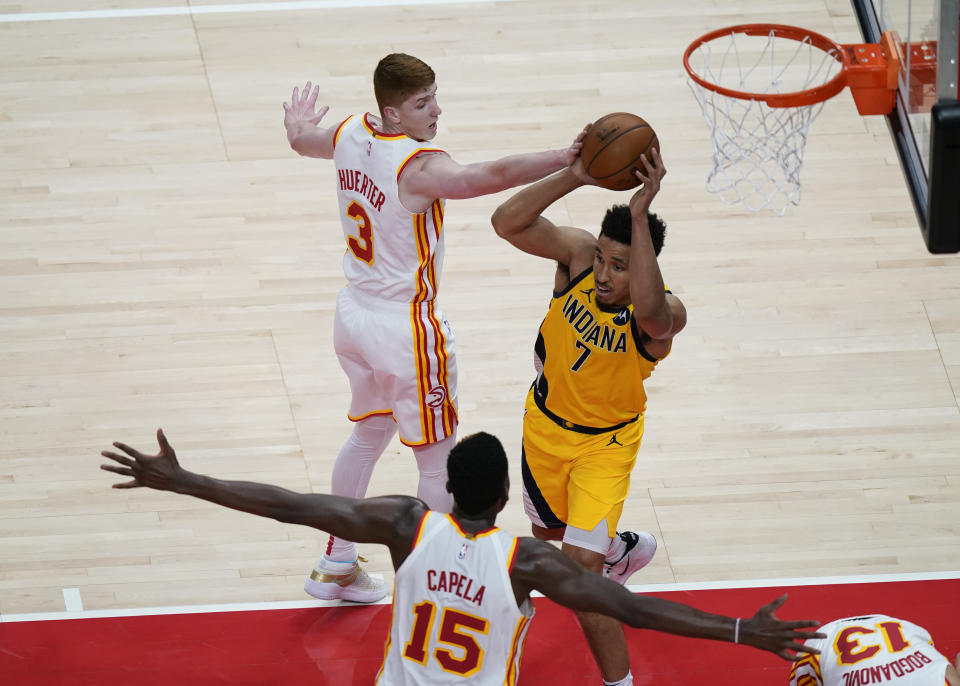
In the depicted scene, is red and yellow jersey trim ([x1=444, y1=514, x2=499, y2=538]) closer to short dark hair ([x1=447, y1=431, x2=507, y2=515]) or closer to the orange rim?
short dark hair ([x1=447, y1=431, x2=507, y2=515])

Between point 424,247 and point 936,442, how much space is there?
2.64m

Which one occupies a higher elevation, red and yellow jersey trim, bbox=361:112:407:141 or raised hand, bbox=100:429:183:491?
red and yellow jersey trim, bbox=361:112:407:141

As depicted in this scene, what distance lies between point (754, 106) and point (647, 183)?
9.07 feet

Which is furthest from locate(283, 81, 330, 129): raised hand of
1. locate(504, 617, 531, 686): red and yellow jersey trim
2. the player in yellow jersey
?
locate(504, 617, 531, 686): red and yellow jersey trim

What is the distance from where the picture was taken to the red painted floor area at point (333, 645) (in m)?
4.72

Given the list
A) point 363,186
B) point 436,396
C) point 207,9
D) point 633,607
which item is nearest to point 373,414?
point 436,396

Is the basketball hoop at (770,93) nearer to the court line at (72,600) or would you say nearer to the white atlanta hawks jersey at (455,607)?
the white atlanta hawks jersey at (455,607)

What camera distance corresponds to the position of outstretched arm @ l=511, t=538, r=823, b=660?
134 inches

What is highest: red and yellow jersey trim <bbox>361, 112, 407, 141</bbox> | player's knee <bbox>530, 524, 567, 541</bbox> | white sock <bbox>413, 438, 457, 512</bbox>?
red and yellow jersey trim <bbox>361, 112, 407, 141</bbox>

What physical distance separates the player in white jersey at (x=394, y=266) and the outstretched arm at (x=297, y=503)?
1076 mm

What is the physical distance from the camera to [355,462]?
4.96 meters

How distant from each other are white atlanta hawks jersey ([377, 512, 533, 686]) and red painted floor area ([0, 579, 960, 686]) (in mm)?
1206

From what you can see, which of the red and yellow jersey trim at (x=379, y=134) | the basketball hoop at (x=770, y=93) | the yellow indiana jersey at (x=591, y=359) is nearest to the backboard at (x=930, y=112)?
the basketball hoop at (x=770, y=93)

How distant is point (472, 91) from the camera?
8.12 metres
